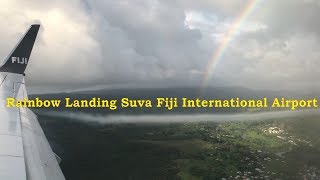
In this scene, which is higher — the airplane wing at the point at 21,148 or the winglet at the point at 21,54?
the winglet at the point at 21,54

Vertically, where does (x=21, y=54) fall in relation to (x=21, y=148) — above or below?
above

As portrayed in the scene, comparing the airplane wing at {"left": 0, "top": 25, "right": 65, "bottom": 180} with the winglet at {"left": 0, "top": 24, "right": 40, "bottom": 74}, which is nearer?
the airplane wing at {"left": 0, "top": 25, "right": 65, "bottom": 180}

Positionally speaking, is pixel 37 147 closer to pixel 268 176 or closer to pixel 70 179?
pixel 70 179

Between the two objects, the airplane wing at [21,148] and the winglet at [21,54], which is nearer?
the airplane wing at [21,148]

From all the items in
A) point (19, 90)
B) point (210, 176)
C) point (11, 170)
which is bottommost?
point (210, 176)

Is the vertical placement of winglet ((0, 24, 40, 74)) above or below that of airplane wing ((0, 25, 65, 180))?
above

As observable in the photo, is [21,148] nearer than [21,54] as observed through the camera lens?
Yes

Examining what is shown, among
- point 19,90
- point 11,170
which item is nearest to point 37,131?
point 11,170

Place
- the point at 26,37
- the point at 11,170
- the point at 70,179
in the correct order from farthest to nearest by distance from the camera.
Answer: the point at 70,179
the point at 26,37
the point at 11,170
